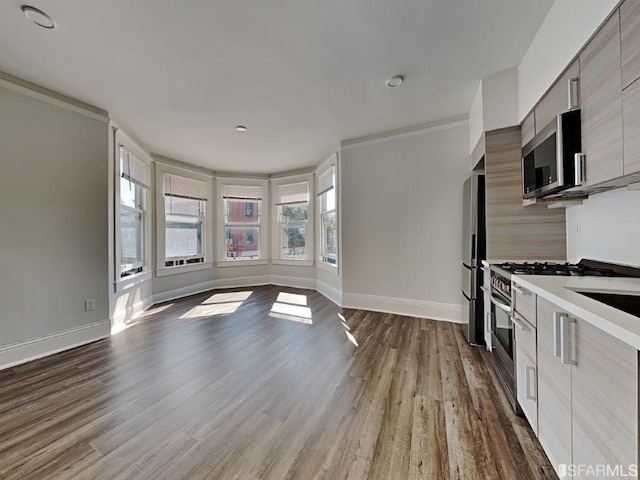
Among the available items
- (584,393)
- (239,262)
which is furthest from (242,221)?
(584,393)

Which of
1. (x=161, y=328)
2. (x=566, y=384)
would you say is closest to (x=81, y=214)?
(x=161, y=328)

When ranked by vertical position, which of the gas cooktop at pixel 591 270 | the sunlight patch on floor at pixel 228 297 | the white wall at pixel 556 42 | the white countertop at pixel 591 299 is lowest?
the sunlight patch on floor at pixel 228 297

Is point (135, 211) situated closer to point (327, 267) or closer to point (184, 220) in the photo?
point (184, 220)

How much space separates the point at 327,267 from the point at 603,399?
425 cm

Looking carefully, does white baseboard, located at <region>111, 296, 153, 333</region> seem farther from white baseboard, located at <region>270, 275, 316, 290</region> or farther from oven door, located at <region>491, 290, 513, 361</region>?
oven door, located at <region>491, 290, 513, 361</region>

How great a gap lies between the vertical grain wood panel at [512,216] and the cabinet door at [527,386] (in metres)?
1.14

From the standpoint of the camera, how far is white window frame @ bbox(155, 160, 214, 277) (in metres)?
4.78


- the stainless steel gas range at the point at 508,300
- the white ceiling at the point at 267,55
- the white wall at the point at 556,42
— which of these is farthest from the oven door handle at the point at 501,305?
the white ceiling at the point at 267,55

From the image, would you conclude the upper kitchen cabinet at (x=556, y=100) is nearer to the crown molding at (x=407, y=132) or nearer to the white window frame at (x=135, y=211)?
the crown molding at (x=407, y=132)

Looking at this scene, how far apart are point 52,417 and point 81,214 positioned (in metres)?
2.12

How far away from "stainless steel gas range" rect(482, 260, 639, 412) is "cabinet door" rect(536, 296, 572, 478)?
392 millimetres

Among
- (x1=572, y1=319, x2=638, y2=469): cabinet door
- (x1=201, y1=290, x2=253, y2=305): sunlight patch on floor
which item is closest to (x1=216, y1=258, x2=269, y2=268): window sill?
(x1=201, y1=290, x2=253, y2=305): sunlight patch on floor

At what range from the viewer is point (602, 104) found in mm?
1348

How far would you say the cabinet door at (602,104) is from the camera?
4.10 feet
